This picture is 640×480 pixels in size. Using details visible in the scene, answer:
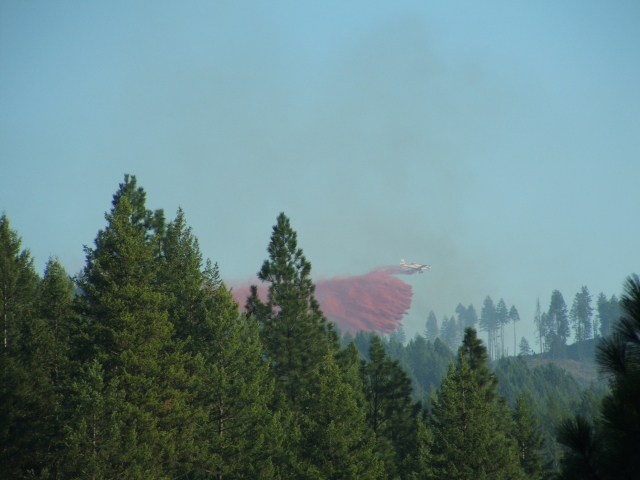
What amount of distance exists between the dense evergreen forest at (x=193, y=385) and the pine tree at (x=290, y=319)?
0.10m

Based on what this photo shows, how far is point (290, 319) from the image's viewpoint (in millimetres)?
48031

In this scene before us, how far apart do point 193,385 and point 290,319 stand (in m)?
12.9

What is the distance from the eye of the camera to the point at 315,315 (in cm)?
4925

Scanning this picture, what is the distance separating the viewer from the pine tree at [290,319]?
151 feet

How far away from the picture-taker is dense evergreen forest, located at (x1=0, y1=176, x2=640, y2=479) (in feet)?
104

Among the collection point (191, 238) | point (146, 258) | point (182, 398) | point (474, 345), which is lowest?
point (182, 398)

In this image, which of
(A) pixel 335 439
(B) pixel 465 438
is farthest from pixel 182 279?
(B) pixel 465 438

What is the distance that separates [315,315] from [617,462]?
39247 millimetres

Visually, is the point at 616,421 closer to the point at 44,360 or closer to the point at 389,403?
the point at 44,360

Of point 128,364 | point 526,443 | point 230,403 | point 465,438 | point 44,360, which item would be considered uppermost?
point 44,360

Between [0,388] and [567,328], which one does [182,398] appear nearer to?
[0,388]

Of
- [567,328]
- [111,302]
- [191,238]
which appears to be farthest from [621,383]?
[567,328]

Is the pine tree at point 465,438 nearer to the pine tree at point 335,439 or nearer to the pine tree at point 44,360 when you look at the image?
the pine tree at point 335,439

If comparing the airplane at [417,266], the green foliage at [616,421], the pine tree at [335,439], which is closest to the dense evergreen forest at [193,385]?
the pine tree at [335,439]
